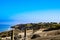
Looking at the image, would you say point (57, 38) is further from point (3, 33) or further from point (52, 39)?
point (3, 33)

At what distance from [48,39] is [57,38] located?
4.93 ft

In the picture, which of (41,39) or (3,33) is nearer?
(41,39)

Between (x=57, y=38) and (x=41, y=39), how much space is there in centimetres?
263

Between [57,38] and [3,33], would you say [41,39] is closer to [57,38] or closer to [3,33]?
[57,38]

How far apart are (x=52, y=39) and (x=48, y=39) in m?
0.76

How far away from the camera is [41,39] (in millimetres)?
29609

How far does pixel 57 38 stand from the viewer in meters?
28.3

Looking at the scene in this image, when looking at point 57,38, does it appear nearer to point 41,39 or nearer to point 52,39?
point 52,39

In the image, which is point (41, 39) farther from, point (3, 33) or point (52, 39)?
point (3, 33)

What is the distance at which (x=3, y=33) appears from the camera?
183 ft

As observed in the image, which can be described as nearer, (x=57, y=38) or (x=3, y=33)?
(x=57, y=38)

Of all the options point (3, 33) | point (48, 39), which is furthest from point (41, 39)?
point (3, 33)

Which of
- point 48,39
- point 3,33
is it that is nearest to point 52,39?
point 48,39

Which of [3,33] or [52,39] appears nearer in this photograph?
[52,39]
